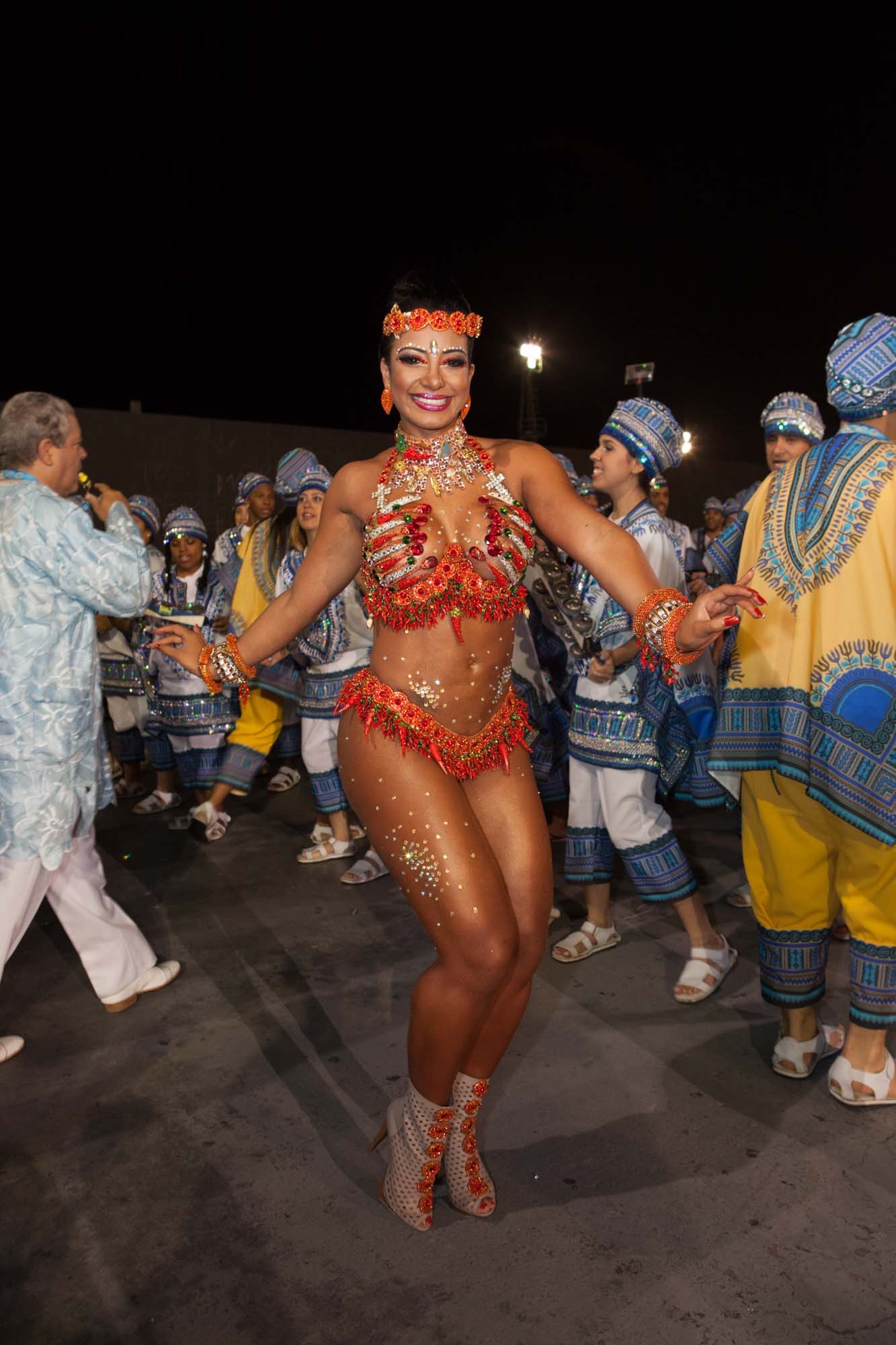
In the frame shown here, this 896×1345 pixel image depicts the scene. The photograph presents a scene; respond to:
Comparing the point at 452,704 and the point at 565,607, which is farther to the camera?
the point at 565,607

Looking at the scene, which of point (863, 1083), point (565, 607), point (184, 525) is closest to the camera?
point (863, 1083)

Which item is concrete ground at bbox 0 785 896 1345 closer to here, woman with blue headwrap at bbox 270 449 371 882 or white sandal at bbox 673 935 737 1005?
white sandal at bbox 673 935 737 1005

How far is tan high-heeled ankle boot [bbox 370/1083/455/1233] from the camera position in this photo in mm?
2240

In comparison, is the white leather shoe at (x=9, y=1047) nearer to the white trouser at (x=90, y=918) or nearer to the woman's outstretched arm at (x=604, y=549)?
the white trouser at (x=90, y=918)

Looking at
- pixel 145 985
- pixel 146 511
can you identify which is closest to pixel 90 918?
pixel 145 985

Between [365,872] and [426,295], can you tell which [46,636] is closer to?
[426,295]

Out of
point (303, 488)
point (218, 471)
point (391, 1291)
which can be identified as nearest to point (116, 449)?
point (218, 471)

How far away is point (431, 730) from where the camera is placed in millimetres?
2189

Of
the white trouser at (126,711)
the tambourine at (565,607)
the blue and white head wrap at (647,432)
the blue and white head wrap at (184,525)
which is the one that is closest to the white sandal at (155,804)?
the white trouser at (126,711)

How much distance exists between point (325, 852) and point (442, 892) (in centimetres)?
293

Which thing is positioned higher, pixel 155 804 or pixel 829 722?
pixel 829 722

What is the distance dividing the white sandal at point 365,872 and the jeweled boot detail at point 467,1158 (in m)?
2.26

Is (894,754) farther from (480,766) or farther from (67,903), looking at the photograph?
(67,903)

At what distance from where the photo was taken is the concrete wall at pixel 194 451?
8844 millimetres
